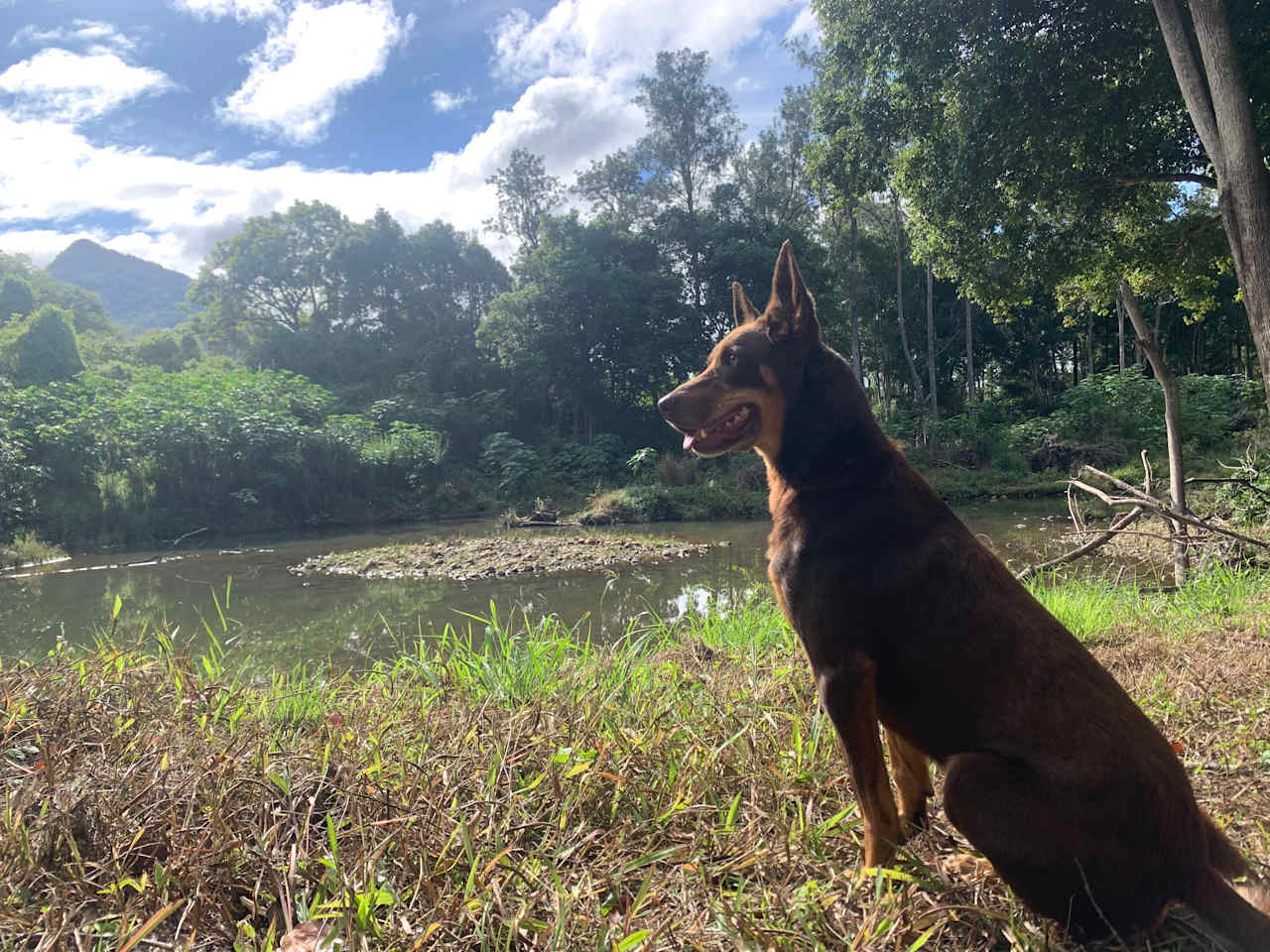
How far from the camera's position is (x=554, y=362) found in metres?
27.9

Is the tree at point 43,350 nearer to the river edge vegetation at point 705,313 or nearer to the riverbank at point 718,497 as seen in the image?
the river edge vegetation at point 705,313

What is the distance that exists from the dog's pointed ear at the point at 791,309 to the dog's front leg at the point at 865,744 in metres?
0.96

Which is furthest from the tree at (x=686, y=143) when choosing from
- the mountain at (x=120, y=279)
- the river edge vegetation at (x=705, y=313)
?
the mountain at (x=120, y=279)

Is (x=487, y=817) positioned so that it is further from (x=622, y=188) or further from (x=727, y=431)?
(x=622, y=188)

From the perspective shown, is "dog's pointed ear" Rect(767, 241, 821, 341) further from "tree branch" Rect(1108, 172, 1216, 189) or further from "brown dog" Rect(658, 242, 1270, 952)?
"tree branch" Rect(1108, 172, 1216, 189)

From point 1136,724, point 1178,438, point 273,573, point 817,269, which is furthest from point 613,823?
point 817,269

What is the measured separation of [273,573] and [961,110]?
12.6 metres

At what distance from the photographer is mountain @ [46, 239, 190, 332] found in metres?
138

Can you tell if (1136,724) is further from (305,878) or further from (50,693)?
(50,693)

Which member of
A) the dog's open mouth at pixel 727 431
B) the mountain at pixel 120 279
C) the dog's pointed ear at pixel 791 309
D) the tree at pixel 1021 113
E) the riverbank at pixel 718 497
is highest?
the mountain at pixel 120 279

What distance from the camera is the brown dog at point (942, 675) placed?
1287 millimetres

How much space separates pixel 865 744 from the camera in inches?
59.9

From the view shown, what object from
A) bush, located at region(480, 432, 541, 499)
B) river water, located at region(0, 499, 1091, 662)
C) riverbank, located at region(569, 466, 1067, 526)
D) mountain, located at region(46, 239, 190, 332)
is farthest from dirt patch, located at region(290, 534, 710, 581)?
mountain, located at region(46, 239, 190, 332)

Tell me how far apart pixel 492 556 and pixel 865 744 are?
11.8 m
